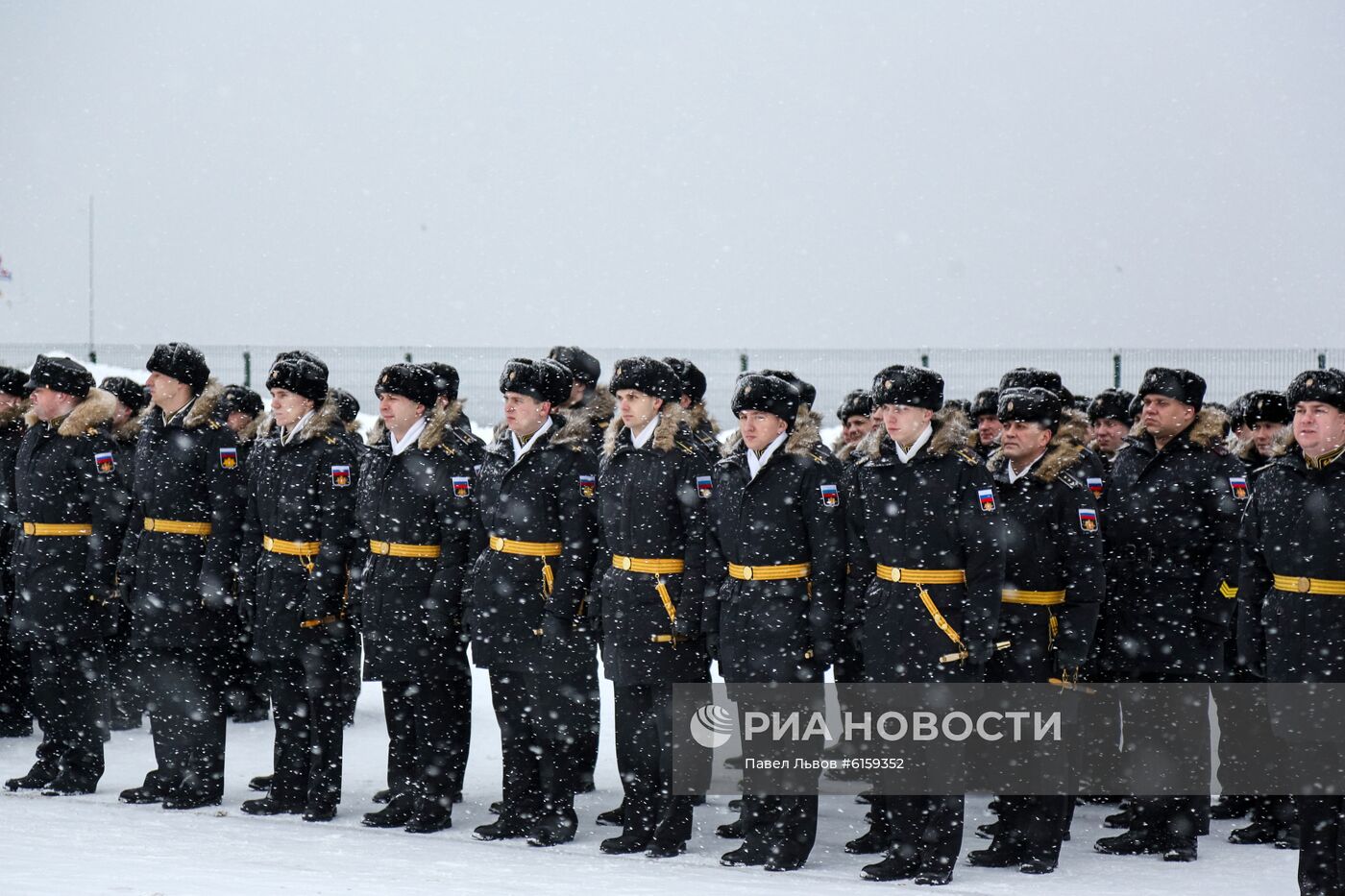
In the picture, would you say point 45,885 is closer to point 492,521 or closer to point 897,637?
point 492,521

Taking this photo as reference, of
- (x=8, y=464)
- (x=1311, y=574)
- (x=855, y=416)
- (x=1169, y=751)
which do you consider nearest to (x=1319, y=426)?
(x=1311, y=574)

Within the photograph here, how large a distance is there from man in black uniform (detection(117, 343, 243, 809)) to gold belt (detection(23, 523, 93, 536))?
52 cm

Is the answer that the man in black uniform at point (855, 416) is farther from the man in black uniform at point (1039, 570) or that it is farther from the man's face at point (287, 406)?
the man's face at point (287, 406)

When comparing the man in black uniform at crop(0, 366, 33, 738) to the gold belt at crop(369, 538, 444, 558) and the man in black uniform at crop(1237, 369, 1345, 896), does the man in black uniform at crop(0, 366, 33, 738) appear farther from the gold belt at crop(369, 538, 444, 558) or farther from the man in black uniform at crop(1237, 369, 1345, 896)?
the man in black uniform at crop(1237, 369, 1345, 896)

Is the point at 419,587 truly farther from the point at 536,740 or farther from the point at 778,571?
the point at 778,571

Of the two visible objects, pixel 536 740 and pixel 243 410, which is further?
pixel 243 410

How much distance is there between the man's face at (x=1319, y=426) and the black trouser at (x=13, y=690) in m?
8.05

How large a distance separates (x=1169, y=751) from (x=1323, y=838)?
166cm

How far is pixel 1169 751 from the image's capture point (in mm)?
8062

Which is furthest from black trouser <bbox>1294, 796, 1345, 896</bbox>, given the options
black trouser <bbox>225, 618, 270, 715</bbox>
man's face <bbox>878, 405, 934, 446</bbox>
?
black trouser <bbox>225, 618, 270, 715</bbox>

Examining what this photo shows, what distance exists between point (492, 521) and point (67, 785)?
308 cm

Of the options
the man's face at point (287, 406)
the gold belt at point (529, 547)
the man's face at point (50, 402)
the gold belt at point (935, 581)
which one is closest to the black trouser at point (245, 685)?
the man's face at point (50, 402)

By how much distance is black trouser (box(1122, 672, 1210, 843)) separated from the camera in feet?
25.7

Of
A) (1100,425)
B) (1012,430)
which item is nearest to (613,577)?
(1012,430)
